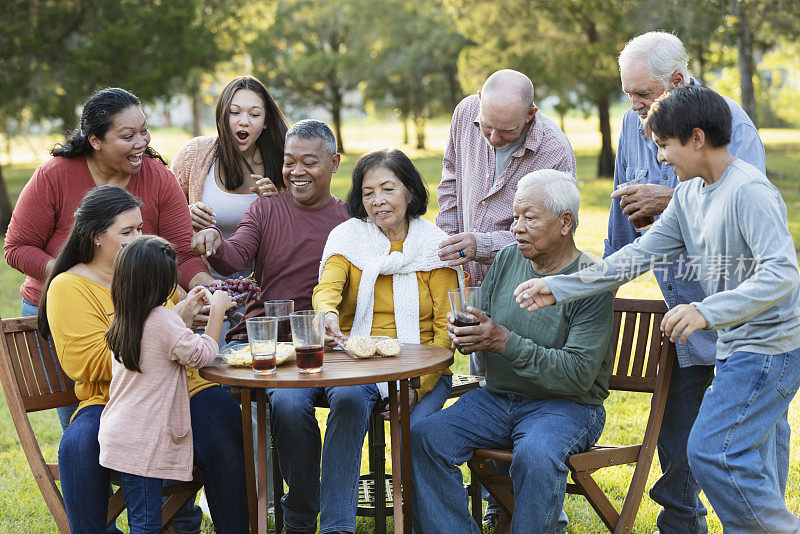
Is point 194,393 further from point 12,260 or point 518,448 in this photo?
point 518,448

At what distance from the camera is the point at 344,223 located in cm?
422

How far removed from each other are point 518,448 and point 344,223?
138 centimetres

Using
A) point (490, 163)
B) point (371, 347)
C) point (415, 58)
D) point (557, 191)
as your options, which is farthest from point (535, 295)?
point (415, 58)

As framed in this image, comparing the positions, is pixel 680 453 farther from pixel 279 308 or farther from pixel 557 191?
pixel 279 308

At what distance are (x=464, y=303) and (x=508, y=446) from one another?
2.47 ft

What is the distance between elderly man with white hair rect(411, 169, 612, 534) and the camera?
11.6 feet

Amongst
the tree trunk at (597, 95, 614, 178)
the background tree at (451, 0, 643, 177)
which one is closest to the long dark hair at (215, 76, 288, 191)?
the background tree at (451, 0, 643, 177)

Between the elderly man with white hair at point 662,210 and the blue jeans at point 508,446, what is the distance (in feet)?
1.60

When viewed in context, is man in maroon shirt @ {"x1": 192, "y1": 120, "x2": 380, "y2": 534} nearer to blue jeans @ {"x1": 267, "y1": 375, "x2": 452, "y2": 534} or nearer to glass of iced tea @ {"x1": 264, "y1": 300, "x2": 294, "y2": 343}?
blue jeans @ {"x1": 267, "y1": 375, "x2": 452, "y2": 534}

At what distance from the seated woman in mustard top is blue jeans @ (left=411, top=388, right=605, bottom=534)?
0.22 meters

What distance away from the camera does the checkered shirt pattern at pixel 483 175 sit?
14.6 feet

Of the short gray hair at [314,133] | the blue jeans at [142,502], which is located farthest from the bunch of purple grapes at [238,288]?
the blue jeans at [142,502]

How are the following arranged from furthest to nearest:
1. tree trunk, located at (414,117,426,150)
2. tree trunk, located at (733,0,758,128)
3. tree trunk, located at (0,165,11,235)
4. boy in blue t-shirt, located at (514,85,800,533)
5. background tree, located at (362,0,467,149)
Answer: tree trunk, located at (414,117,426,150) < background tree, located at (362,0,467,149) < tree trunk, located at (733,0,758,128) < tree trunk, located at (0,165,11,235) < boy in blue t-shirt, located at (514,85,800,533)

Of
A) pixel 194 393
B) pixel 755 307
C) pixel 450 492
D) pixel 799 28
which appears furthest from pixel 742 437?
pixel 799 28
